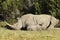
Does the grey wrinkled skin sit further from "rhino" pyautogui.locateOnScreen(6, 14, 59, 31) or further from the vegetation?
the vegetation

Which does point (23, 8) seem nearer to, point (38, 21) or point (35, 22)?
point (38, 21)

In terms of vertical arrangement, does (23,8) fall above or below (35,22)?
below

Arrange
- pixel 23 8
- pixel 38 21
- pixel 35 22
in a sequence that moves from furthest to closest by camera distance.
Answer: pixel 23 8, pixel 38 21, pixel 35 22

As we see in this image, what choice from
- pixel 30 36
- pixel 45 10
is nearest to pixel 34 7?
pixel 45 10

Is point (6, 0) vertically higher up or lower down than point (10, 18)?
higher up

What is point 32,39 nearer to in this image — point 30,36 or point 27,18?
point 30,36

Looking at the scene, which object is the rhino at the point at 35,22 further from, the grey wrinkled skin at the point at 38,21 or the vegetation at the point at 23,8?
the vegetation at the point at 23,8

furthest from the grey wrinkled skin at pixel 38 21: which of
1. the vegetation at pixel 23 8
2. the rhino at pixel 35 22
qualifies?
the vegetation at pixel 23 8

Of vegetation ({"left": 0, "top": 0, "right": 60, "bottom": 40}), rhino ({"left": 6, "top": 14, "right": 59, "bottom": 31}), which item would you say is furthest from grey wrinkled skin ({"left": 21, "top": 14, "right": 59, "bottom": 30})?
vegetation ({"left": 0, "top": 0, "right": 60, "bottom": 40})

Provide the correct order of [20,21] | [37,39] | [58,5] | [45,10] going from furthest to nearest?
[45,10] < [58,5] < [20,21] < [37,39]

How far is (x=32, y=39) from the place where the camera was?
10453 millimetres

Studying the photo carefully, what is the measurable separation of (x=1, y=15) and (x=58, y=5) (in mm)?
4715

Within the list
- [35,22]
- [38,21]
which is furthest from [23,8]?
[35,22]

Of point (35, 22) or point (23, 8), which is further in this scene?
point (23, 8)
